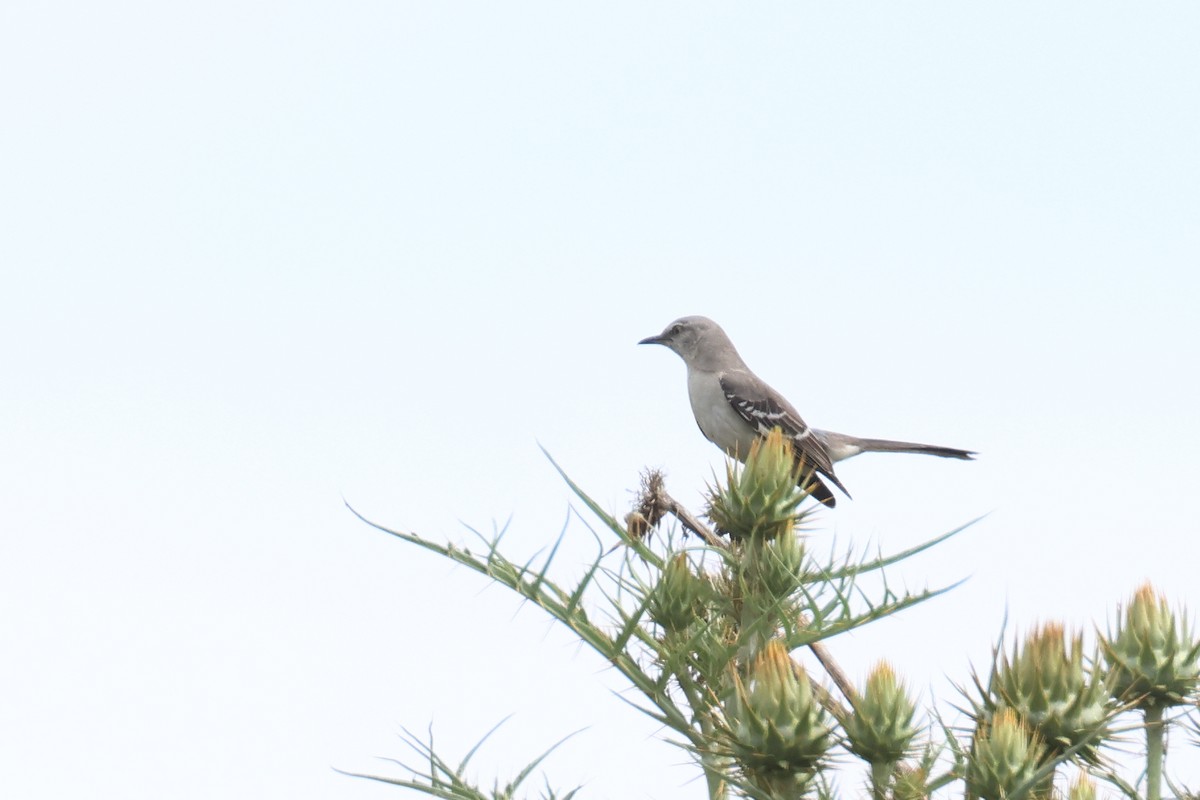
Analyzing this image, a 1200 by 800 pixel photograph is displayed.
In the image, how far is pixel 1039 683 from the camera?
3242 millimetres

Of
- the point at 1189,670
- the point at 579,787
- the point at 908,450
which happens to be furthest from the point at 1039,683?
the point at 908,450

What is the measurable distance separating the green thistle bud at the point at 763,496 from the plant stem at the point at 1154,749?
1.03 m

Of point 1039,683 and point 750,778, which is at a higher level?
point 1039,683

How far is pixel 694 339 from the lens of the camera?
1266 cm

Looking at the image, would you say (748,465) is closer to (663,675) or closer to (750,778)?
(663,675)

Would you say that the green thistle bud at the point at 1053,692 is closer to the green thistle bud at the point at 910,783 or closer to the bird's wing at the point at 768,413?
the green thistle bud at the point at 910,783

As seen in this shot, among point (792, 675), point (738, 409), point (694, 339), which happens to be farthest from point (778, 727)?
point (694, 339)

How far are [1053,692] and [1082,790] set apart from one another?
31cm

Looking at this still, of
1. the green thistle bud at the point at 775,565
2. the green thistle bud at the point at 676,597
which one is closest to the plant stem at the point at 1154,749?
the green thistle bud at the point at 775,565

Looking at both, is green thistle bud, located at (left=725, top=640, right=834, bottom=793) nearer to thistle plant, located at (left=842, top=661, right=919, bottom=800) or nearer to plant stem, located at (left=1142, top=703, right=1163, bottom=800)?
thistle plant, located at (left=842, top=661, right=919, bottom=800)

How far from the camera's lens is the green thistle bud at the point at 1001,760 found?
9.66 feet

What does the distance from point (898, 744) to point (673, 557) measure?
81 centimetres

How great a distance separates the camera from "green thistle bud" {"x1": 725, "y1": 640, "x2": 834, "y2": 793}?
3.15m

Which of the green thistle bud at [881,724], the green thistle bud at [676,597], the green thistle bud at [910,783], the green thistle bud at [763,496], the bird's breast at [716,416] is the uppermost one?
the bird's breast at [716,416]
